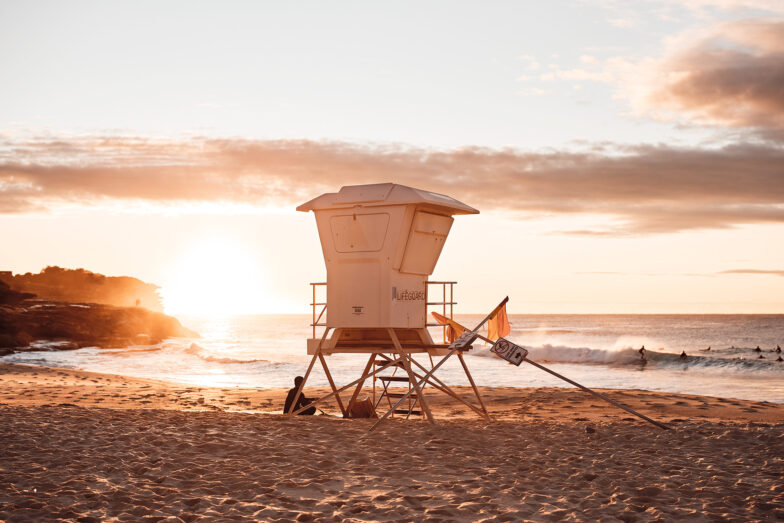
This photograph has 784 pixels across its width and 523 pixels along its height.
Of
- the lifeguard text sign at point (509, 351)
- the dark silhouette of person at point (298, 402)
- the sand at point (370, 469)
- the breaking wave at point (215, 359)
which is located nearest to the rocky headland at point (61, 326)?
the breaking wave at point (215, 359)

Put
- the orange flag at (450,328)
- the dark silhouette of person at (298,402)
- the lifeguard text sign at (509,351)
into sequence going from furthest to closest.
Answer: the orange flag at (450,328) < the dark silhouette of person at (298,402) < the lifeguard text sign at (509,351)

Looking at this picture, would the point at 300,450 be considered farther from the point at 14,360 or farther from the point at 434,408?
the point at 14,360

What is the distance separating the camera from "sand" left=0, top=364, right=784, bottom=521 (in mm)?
6824

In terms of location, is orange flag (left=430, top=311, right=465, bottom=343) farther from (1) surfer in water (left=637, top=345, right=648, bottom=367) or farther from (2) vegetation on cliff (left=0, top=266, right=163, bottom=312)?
(2) vegetation on cliff (left=0, top=266, right=163, bottom=312)

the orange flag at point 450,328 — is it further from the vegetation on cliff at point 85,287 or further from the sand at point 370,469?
the vegetation on cliff at point 85,287

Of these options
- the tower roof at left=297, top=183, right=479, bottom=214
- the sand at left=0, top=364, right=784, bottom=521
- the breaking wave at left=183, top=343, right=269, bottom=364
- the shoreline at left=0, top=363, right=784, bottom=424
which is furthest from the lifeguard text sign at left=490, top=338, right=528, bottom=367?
the breaking wave at left=183, top=343, right=269, bottom=364

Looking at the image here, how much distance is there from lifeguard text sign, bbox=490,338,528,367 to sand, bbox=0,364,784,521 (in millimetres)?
1216

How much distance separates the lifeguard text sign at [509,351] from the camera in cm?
1163

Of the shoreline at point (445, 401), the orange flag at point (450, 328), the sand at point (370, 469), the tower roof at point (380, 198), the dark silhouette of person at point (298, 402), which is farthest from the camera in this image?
the shoreline at point (445, 401)

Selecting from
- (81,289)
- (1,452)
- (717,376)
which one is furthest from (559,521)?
(81,289)

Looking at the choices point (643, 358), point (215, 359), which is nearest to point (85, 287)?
point (215, 359)

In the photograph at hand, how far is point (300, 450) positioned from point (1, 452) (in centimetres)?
388

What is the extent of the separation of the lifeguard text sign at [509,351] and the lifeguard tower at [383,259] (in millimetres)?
1593

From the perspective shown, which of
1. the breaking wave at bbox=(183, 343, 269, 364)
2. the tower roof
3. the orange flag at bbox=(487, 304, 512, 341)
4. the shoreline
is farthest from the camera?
the breaking wave at bbox=(183, 343, 269, 364)
